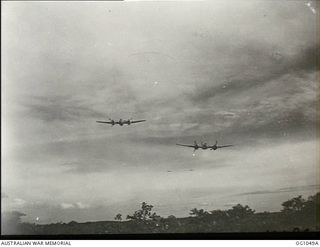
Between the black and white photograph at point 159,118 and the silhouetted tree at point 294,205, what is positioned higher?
the black and white photograph at point 159,118

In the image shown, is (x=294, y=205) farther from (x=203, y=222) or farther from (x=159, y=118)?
(x=159, y=118)

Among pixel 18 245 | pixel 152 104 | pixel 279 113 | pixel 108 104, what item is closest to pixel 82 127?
pixel 108 104

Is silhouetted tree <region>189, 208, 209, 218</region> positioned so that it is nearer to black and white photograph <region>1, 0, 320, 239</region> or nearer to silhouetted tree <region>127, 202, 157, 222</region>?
black and white photograph <region>1, 0, 320, 239</region>

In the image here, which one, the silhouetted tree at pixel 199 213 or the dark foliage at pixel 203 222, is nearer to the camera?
the dark foliage at pixel 203 222

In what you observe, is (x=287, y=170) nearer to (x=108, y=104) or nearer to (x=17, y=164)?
(x=108, y=104)

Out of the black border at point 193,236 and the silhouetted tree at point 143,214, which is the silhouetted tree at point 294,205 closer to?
the black border at point 193,236

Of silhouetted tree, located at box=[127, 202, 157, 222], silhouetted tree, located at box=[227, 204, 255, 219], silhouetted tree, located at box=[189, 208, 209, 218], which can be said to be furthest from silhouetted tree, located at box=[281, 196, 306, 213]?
silhouetted tree, located at box=[127, 202, 157, 222]

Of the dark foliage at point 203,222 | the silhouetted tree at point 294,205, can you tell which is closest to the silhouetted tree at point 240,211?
the dark foliage at point 203,222

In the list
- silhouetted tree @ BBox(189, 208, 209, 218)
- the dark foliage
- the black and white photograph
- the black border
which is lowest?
the black border
